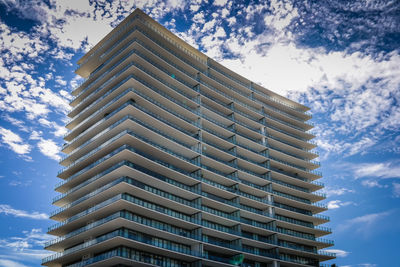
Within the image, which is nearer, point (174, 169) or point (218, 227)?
point (174, 169)

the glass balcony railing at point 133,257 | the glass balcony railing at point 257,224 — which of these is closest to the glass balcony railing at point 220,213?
the glass balcony railing at point 257,224

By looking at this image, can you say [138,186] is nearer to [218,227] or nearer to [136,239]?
[136,239]

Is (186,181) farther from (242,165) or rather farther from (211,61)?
(211,61)

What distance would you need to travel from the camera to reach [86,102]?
226 feet

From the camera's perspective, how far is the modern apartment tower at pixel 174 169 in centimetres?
5206

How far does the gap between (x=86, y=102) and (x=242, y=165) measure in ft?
109

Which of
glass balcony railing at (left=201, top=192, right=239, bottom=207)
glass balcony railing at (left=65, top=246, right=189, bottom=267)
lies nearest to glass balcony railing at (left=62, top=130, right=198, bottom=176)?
glass balcony railing at (left=201, top=192, right=239, bottom=207)

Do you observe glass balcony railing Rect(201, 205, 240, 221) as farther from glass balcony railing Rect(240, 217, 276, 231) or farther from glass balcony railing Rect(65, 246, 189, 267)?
glass balcony railing Rect(65, 246, 189, 267)

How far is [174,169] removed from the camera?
191 ft

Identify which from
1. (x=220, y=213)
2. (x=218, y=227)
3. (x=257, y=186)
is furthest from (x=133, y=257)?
(x=257, y=186)

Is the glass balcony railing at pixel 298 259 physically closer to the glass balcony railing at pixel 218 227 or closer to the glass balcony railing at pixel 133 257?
the glass balcony railing at pixel 218 227

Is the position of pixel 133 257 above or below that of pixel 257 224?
below

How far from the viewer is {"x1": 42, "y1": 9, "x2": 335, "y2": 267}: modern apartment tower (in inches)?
2050

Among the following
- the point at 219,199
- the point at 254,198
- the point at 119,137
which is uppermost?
the point at 119,137
